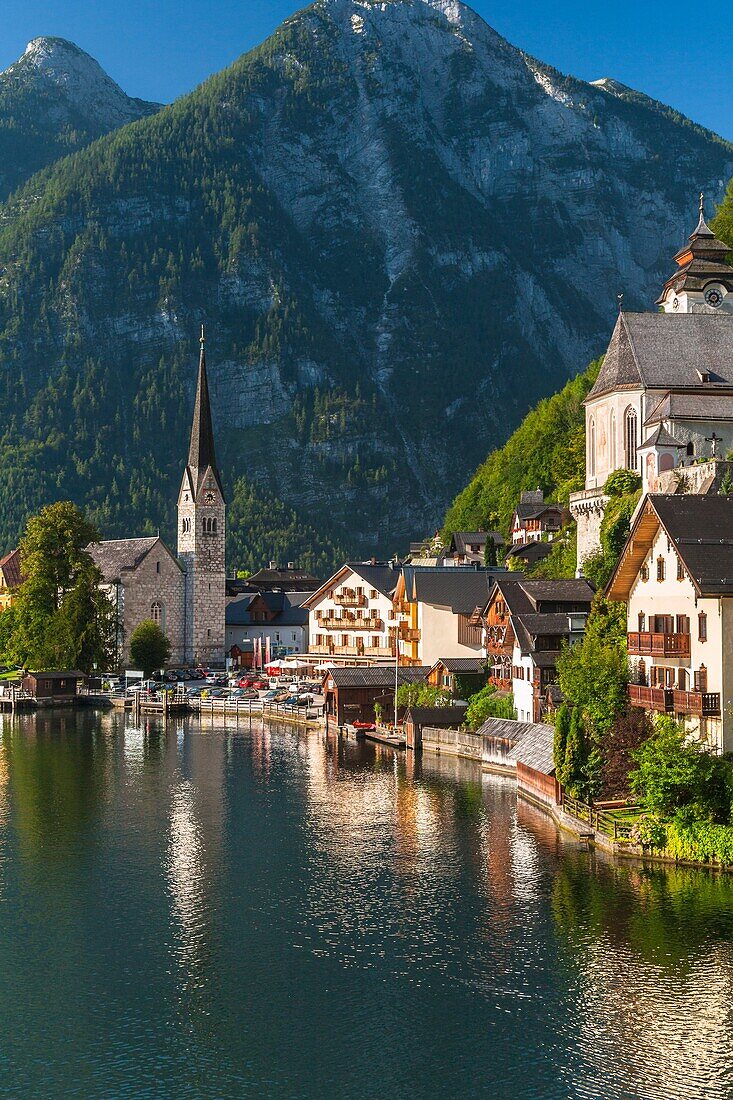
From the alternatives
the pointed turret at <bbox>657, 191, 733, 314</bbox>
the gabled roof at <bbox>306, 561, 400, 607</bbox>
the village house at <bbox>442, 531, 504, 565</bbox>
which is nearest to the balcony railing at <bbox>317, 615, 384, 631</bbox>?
the gabled roof at <bbox>306, 561, 400, 607</bbox>

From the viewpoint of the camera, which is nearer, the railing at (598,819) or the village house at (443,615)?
the railing at (598,819)

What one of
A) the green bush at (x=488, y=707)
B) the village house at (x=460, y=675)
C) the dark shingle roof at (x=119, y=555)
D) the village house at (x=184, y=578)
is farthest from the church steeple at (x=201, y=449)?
the green bush at (x=488, y=707)

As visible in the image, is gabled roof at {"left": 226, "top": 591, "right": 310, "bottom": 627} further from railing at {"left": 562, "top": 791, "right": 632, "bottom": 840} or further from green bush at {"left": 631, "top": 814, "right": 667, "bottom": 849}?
green bush at {"left": 631, "top": 814, "right": 667, "bottom": 849}

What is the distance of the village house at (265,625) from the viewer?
144 metres

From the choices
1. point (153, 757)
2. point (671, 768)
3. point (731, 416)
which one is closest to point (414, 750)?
point (153, 757)

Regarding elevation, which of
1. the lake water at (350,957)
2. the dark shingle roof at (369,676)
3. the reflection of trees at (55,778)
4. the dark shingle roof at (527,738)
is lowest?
the lake water at (350,957)

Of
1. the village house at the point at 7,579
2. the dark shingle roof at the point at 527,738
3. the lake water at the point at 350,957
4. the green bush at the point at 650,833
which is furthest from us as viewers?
the village house at the point at 7,579

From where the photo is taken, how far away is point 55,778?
229 ft

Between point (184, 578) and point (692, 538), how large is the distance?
10036 cm

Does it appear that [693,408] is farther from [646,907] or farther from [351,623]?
[646,907]

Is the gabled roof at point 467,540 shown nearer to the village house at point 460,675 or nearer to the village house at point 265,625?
the village house at point 265,625

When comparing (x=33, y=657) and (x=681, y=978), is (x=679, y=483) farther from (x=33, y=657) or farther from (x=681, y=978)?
(x=33, y=657)

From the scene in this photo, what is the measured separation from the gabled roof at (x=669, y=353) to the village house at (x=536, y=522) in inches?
1015

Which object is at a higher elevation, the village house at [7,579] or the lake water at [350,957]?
the village house at [7,579]
